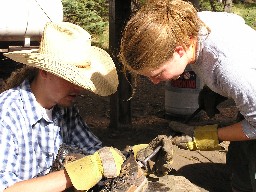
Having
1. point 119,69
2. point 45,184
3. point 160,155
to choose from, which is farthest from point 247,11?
point 45,184

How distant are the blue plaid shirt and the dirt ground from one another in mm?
1144


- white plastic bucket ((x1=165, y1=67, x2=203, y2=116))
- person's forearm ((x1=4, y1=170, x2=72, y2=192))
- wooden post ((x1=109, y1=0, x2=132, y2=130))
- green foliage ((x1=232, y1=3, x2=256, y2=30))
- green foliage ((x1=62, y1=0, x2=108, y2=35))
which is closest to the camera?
person's forearm ((x1=4, y1=170, x2=72, y2=192))

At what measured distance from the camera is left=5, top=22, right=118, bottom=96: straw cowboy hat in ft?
7.91

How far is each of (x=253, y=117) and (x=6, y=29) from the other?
11.8 feet

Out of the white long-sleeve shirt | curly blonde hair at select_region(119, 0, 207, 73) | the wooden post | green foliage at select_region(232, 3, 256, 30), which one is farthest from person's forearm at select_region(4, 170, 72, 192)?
green foliage at select_region(232, 3, 256, 30)

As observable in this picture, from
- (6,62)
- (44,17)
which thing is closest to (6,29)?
(44,17)

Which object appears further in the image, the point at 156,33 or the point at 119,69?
the point at 119,69

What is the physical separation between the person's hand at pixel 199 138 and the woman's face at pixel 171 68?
623mm

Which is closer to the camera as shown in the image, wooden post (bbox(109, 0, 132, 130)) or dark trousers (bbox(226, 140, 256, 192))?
dark trousers (bbox(226, 140, 256, 192))

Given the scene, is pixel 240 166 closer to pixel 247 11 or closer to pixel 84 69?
pixel 84 69

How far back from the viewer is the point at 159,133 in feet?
16.9

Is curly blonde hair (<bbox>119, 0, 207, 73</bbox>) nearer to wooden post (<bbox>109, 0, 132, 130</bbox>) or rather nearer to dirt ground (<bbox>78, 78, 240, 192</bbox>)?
dirt ground (<bbox>78, 78, 240, 192</bbox>)

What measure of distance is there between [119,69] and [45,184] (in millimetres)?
2591

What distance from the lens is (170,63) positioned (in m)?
2.45
